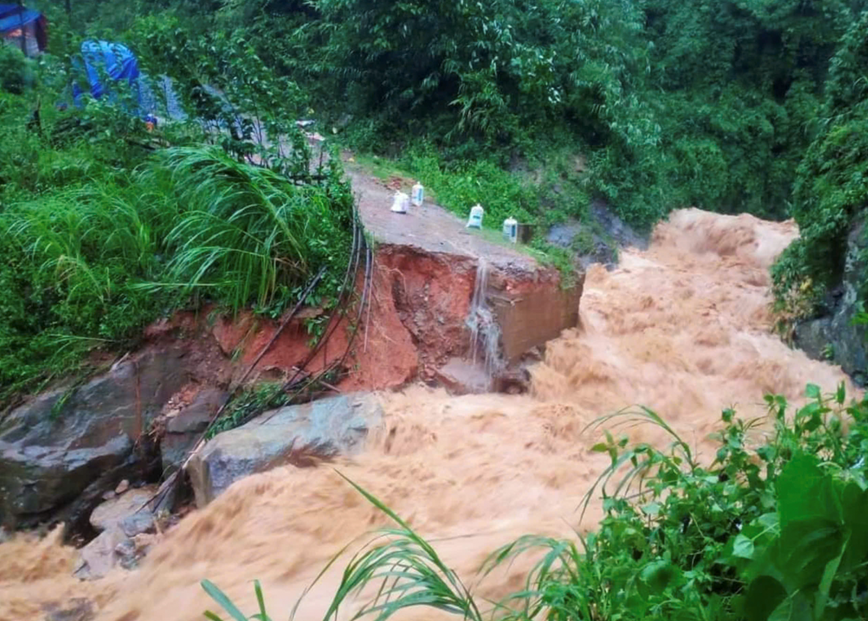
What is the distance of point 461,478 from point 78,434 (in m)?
2.56

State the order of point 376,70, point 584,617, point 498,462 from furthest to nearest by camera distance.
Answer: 1. point 376,70
2. point 498,462
3. point 584,617

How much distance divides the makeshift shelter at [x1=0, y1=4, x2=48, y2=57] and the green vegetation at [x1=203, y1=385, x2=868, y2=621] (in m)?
11.8

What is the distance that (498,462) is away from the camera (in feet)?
14.5

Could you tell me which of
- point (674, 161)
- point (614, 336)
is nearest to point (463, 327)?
point (614, 336)

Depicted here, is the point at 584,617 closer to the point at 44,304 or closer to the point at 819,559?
the point at 819,559

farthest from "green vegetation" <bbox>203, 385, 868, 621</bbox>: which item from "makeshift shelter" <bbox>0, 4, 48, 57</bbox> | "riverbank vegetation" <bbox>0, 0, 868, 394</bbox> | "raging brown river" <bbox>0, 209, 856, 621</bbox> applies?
"makeshift shelter" <bbox>0, 4, 48, 57</bbox>

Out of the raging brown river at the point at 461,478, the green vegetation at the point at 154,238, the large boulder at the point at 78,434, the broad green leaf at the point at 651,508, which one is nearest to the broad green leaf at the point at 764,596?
the broad green leaf at the point at 651,508

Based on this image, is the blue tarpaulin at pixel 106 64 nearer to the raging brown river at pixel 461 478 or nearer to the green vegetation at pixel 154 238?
the green vegetation at pixel 154 238

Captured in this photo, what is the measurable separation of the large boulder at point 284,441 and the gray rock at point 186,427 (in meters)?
0.47

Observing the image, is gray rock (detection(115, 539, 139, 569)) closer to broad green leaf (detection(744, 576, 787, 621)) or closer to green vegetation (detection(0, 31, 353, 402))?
green vegetation (detection(0, 31, 353, 402))

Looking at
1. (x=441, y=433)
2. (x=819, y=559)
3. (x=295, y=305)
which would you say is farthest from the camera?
(x=295, y=305)

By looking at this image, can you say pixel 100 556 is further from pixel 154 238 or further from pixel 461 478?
pixel 154 238

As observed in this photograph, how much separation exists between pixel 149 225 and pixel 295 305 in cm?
134

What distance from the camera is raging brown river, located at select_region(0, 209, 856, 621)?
367 cm
